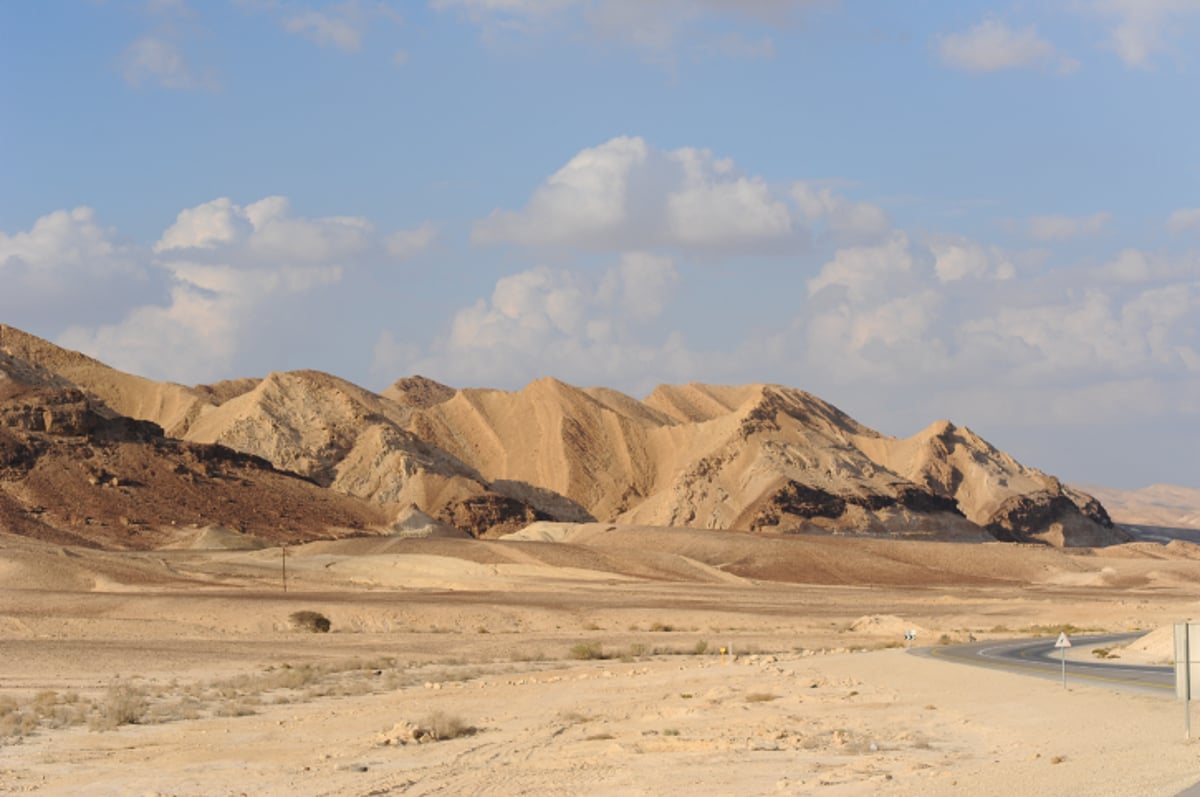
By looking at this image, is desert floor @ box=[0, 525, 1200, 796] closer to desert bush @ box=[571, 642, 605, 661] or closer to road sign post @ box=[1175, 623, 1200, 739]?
desert bush @ box=[571, 642, 605, 661]

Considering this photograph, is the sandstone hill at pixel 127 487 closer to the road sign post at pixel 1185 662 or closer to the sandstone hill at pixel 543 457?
the sandstone hill at pixel 543 457

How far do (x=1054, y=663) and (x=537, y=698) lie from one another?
13.0 m

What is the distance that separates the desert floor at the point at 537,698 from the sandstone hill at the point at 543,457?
40.7 metres

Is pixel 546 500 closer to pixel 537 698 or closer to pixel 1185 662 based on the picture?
pixel 537 698

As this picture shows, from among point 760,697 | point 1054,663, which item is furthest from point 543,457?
point 760,697

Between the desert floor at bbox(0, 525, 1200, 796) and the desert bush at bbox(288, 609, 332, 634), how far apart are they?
52cm

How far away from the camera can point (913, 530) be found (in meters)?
124

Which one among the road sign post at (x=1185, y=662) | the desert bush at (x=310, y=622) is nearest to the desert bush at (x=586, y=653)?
the desert bush at (x=310, y=622)

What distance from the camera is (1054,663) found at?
113ft

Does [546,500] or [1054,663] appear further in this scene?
[546,500]

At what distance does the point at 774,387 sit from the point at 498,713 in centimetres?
13425

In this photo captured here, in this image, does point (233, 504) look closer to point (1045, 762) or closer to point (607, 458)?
point (607, 458)

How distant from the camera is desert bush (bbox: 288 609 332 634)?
54.1m

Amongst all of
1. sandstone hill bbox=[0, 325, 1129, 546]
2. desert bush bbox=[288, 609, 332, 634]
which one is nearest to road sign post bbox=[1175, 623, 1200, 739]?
desert bush bbox=[288, 609, 332, 634]
